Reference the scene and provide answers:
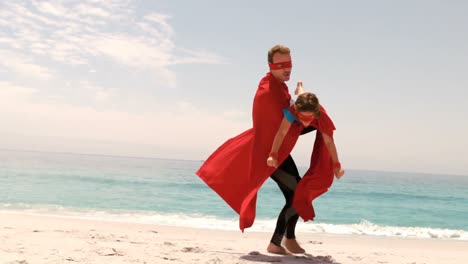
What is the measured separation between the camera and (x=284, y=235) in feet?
12.9

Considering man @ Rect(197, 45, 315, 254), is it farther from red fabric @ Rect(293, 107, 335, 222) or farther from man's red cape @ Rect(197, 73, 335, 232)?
red fabric @ Rect(293, 107, 335, 222)

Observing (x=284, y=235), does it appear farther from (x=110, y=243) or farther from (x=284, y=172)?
(x=110, y=243)

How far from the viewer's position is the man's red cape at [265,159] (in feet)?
12.0

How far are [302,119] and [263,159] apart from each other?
0.51 m

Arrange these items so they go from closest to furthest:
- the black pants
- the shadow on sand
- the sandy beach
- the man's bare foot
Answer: the sandy beach < the shadow on sand < the black pants < the man's bare foot

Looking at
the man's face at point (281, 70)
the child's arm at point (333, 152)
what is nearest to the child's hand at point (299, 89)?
the man's face at point (281, 70)

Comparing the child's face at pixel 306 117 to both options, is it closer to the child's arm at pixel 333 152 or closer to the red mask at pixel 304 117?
the red mask at pixel 304 117

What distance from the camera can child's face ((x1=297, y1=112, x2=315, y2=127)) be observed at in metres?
3.50

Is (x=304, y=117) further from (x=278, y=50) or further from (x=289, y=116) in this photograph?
(x=278, y=50)

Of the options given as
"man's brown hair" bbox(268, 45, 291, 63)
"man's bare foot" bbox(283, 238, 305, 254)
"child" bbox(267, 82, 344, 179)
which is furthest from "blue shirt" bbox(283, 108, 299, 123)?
"man's bare foot" bbox(283, 238, 305, 254)

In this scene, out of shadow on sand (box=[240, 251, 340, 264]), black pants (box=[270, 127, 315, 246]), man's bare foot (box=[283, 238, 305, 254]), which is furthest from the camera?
man's bare foot (box=[283, 238, 305, 254])

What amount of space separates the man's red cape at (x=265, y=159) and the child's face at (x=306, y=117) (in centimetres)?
12

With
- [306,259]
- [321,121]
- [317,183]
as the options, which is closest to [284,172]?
[317,183]

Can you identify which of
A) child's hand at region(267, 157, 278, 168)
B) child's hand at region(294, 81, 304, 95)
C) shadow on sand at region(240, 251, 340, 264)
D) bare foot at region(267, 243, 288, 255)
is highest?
child's hand at region(294, 81, 304, 95)
